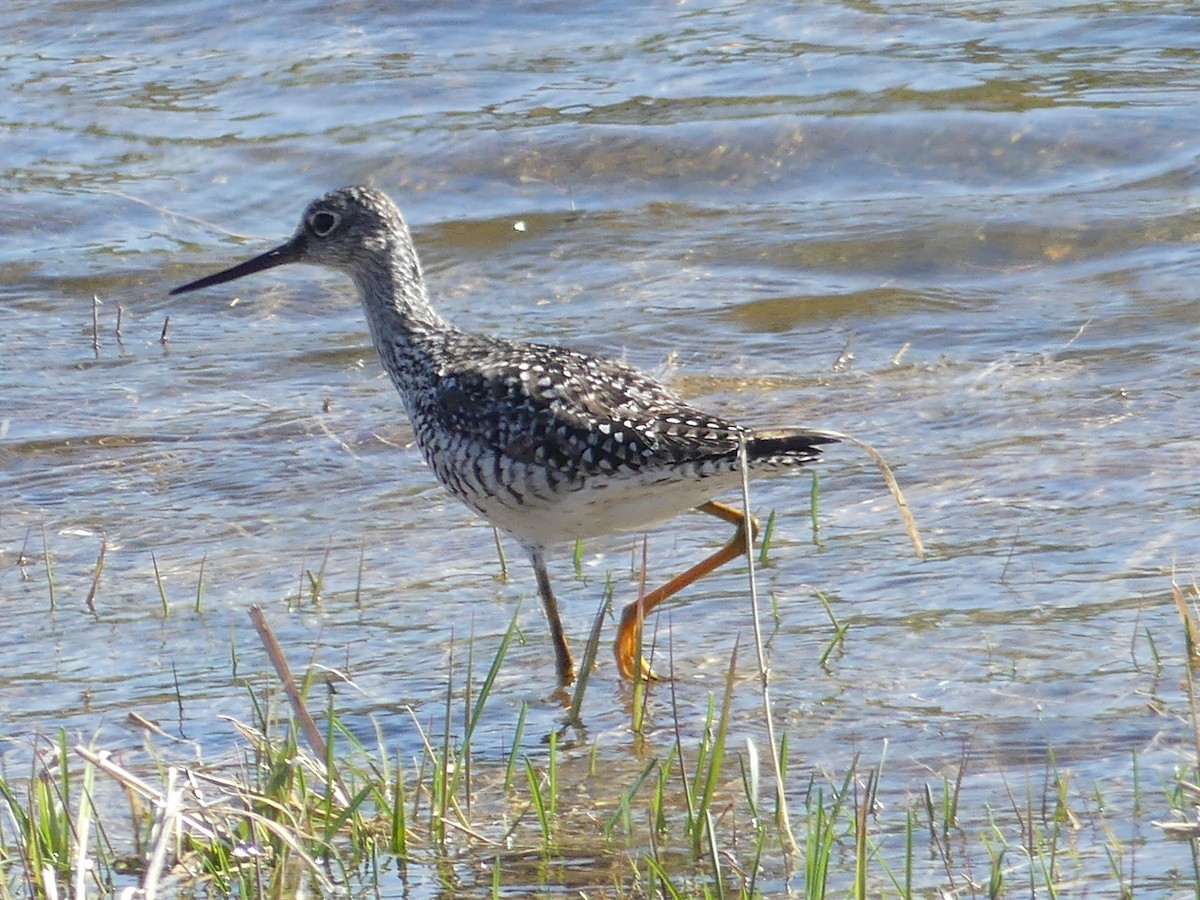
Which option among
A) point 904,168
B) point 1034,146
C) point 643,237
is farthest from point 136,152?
point 1034,146

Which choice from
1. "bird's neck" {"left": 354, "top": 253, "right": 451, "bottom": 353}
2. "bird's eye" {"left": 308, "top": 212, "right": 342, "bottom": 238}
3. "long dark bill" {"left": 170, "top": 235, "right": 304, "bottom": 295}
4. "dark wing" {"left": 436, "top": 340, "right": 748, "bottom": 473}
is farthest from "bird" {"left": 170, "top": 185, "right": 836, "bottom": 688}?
"long dark bill" {"left": 170, "top": 235, "right": 304, "bottom": 295}

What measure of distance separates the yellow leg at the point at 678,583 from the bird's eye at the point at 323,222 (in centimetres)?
179

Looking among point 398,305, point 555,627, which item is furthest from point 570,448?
point 398,305

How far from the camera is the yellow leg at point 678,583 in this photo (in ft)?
18.7

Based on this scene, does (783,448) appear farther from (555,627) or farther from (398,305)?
(398,305)

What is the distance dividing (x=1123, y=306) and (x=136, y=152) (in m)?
6.59

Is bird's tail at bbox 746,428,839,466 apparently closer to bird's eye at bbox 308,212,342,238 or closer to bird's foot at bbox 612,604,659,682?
bird's foot at bbox 612,604,659,682

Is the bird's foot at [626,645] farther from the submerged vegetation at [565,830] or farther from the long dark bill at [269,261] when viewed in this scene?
the long dark bill at [269,261]

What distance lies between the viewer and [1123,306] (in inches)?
353

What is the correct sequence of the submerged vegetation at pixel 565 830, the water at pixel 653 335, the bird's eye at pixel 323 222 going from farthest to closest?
the bird's eye at pixel 323 222
the water at pixel 653 335
the submerged vegetation at pixel 565 830

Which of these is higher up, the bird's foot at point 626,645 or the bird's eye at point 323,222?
the bird's eye at point 323,222

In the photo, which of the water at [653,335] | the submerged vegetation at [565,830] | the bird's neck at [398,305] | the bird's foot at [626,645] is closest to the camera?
the submerged vegetation at [565,830]

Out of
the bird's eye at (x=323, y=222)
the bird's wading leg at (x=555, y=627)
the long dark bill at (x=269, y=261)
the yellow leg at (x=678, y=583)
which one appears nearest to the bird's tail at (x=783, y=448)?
the yellow leg at (x=678, y=583)

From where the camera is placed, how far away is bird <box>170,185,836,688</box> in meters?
5.46
